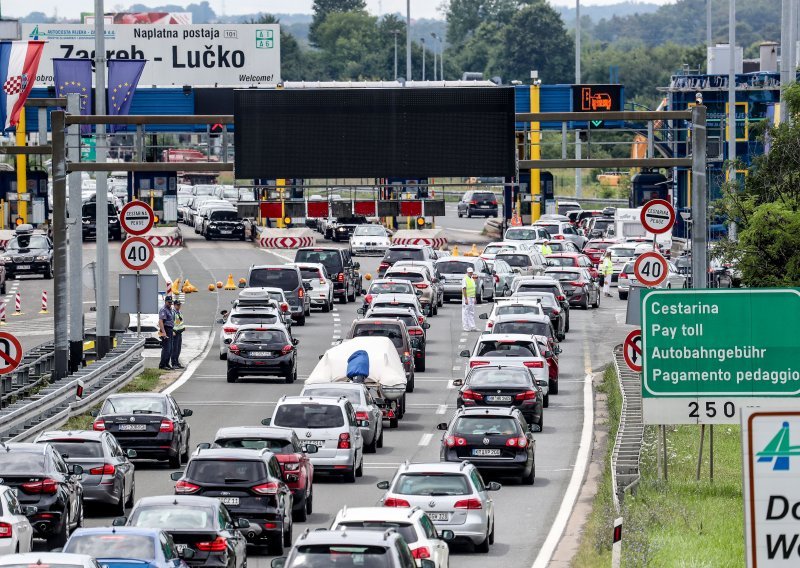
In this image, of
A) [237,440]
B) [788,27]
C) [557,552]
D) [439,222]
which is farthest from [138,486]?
[439,222]

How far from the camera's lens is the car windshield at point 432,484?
76.1 feet

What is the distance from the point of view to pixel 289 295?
55250mm

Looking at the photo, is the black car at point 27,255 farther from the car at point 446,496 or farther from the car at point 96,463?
the car at point 446,496

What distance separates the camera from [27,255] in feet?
225

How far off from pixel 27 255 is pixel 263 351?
92.9ft

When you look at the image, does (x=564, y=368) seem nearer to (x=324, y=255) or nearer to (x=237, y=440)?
(x=324, y=255)

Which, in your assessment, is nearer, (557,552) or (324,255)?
(557,552)

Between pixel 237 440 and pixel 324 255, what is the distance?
3523 cm

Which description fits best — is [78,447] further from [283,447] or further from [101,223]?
[101,223]

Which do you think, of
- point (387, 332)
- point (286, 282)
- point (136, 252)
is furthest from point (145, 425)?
point (286, 282)

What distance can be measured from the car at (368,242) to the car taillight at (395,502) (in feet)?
177

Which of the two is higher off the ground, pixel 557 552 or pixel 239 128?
pixel 239 128

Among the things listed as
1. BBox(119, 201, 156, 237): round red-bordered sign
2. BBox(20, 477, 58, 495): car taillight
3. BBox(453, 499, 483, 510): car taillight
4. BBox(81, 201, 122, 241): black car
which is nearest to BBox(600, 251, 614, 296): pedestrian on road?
BBox(81, 201, 122, 241): black car

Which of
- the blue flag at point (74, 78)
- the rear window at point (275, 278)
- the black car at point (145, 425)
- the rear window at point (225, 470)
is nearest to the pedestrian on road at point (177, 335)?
the blue flag at point (74, 78)
